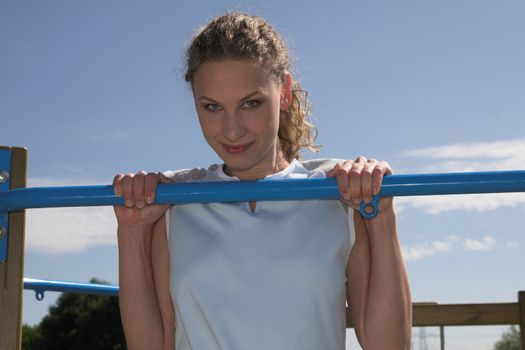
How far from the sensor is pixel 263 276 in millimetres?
2059

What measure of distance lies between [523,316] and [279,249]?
221cm

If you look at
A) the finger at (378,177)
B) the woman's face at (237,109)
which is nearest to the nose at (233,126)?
the woman's face at (237,109)

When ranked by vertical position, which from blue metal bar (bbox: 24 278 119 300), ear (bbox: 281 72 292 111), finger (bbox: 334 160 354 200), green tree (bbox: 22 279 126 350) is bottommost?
blue metal bar (bbox: 24 278 119 300)

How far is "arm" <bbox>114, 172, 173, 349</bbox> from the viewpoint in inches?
86.4

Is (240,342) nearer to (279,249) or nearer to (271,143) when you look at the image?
(279,249)

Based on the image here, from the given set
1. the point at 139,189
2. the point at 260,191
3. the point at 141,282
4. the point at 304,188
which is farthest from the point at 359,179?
the point at 141,282

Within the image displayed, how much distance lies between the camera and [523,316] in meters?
3.81

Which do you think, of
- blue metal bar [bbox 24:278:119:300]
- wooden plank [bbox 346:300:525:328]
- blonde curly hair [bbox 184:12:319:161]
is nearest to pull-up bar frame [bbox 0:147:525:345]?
blonde curly hair [bbox 184:12:319:161]

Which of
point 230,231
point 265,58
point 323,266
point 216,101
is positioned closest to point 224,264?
point 230,231

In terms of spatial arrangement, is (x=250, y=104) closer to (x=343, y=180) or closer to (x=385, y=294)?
(x=343, y=180)

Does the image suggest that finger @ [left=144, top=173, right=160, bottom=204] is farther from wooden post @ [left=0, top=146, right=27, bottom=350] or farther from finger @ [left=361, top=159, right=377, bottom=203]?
finger @ [left=361, top=159, right=377, bottom=203]

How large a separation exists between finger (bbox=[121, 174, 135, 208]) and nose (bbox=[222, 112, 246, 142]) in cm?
29

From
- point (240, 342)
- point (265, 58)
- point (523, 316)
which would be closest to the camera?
point (240, 342)

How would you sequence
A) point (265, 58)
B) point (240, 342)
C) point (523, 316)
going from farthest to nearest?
point (523, 316) < point (265, 58) < point (240, 342)
